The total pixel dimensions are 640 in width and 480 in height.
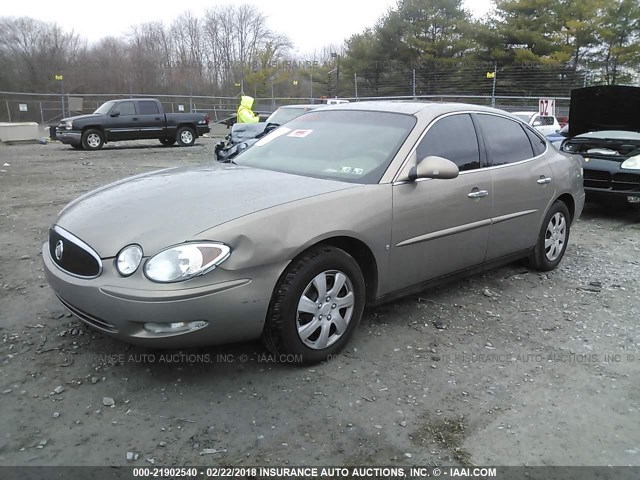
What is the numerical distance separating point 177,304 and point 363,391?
1.13 metres

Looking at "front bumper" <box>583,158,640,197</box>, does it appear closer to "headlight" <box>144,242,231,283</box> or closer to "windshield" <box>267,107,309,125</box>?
"headlight" <box>144,242,231,283</box>

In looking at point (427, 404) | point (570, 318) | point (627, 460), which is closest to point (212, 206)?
point (427, 404)

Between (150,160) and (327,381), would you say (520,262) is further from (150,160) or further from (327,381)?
(150,160)

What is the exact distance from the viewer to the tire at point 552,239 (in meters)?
4.94

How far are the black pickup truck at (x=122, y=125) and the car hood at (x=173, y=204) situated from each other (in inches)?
579

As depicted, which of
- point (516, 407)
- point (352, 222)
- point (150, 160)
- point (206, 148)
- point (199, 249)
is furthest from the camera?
point (206, 148)

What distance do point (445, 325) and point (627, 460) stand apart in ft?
5.00

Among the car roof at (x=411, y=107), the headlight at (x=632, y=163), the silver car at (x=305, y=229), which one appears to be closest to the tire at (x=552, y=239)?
the silver car at (x=305, y=229)

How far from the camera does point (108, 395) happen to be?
9.23 ft

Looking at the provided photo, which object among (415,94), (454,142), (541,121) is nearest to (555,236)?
(454,142)

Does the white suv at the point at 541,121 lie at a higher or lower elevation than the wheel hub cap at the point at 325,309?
higher

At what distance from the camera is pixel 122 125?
17312mm

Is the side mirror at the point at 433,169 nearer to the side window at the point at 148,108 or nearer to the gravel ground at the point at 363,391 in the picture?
the gravel ground at the point at 363,391

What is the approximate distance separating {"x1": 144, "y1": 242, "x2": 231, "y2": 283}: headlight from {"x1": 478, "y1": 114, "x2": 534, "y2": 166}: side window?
8.43ft
